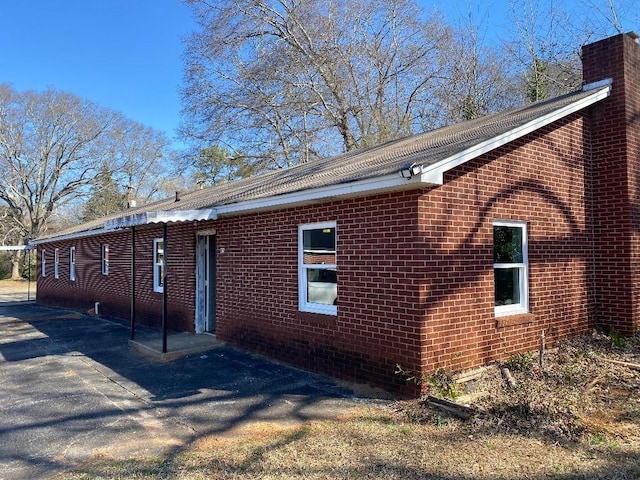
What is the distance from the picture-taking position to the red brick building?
A: 5992mm

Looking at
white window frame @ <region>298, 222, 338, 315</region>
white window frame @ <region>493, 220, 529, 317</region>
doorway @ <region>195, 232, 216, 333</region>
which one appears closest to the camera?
white window frame @ <region>493, 220, 529, 317</region>

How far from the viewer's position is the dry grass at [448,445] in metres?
4.03

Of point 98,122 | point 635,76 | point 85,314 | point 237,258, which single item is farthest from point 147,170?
point 635,76

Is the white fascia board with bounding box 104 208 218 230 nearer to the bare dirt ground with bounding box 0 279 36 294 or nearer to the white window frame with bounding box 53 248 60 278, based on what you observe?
the white window frame with bounding box 53 248 60 278

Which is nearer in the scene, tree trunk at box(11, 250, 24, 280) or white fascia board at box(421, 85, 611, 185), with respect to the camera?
white fascia board at box(421, 85, 611, 185)

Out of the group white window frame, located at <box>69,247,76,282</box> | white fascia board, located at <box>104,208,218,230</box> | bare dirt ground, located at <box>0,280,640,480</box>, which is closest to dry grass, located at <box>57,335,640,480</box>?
bare dirt ground, located at <box>0,280,640,480</box>

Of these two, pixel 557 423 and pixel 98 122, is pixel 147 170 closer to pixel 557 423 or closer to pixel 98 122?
pixel 98 122

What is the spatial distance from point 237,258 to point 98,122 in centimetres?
4238

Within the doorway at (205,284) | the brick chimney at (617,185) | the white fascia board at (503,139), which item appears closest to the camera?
the white fascia board at (503,139)

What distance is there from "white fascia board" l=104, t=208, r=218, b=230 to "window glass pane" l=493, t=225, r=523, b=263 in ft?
16.7

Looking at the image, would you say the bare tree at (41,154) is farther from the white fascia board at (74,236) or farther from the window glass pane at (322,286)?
the window glass pane at (322,286)

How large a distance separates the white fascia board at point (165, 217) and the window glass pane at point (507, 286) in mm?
5196

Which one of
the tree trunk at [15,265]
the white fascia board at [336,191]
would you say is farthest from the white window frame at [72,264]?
the tree trunk at [15,265]

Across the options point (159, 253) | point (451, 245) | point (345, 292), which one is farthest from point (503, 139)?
point (159, 253)
